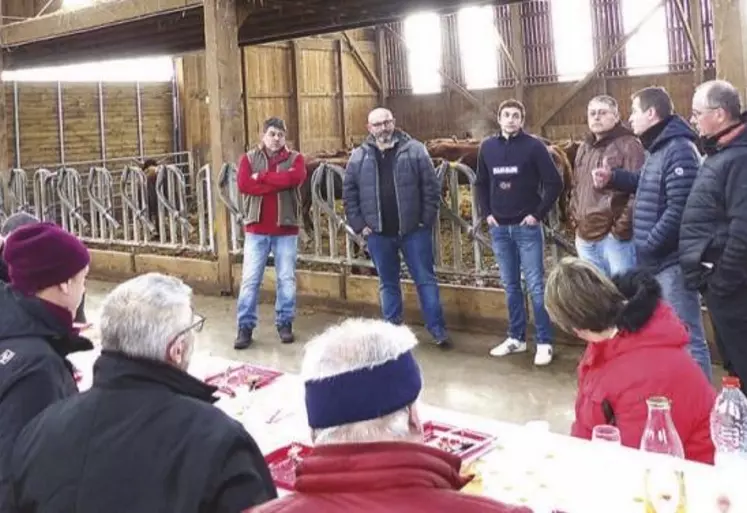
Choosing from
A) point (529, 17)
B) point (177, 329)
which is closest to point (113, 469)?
Result: point (177, 329)

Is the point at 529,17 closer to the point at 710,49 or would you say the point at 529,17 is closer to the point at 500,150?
the point at 710,49

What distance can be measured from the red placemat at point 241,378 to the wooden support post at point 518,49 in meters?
17.0

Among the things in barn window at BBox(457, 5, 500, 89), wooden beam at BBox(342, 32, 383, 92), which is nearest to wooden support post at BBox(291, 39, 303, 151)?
wooden beam at BBox(342, 32, 383, 92)

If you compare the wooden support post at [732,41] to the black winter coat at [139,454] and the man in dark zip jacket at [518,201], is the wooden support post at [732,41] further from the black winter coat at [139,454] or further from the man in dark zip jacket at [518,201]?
the black winter coat at [139,454]

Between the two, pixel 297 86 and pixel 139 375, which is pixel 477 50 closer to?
pixel 297 86

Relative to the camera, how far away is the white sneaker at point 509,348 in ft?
19.1

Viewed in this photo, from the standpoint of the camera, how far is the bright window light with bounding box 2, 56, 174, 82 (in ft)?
51.9

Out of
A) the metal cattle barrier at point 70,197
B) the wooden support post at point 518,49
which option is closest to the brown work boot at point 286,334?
the metal cattle barrier at point 70,197

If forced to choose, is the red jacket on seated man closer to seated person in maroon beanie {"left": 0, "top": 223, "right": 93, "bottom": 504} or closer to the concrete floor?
seated person in maroon beanie {"left": 0, "top": 223, "right": 93, "bottom": 504}

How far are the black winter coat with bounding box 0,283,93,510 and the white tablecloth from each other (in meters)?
0.61

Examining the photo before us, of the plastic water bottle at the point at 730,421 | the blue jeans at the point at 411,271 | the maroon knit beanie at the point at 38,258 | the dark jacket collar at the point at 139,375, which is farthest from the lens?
the blue jeans at the point at 411,271

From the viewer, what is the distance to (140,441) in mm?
1807

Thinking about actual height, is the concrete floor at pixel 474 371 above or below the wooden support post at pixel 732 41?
below

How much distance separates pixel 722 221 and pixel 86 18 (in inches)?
312
